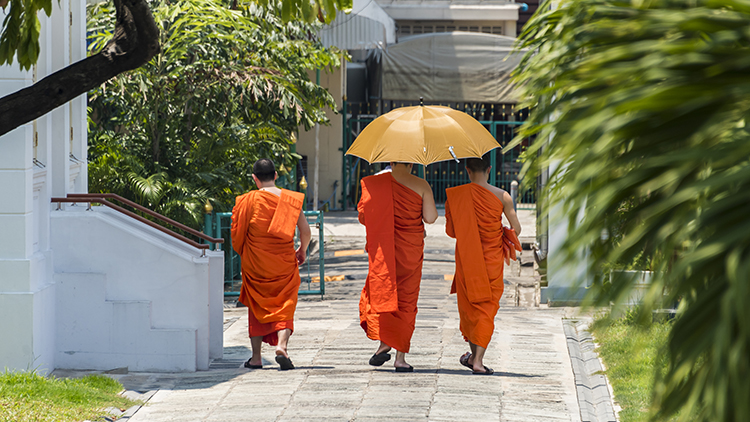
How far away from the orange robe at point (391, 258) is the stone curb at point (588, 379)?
1.37m

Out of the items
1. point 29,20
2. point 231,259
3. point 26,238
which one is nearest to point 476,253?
point 26,238

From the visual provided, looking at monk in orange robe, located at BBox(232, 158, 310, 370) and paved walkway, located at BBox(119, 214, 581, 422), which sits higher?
monk in orange robe, located at BBox(232, 158, 310, 370)

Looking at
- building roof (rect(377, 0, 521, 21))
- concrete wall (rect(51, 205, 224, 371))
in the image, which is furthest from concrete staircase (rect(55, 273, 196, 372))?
building roof (rect(377, 0, 521, 21))

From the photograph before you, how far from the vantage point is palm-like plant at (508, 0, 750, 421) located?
118 cm

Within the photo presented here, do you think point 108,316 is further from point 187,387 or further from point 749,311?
point 749,311

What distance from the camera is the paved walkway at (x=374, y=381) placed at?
5223mm

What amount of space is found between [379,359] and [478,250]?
1176 millimetres

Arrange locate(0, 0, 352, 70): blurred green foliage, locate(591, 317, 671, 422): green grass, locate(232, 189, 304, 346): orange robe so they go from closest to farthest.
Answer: locate(0, 0, 352, 70): blurred green foliage < locate(591, 317, 671, 422): green grass < locate(232, 189, 304, 346): orange robe

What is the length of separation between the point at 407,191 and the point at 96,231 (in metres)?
2.56

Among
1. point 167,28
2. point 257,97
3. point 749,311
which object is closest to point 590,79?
point 749,311

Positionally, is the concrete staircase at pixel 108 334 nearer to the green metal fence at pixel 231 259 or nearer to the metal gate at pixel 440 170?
the green metal fence at pixel 231 259

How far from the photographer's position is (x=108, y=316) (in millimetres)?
6641

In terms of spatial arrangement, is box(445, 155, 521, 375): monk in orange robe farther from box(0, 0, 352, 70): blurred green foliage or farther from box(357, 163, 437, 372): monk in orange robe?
box(0, 0, 352, 70): blurred green foliage

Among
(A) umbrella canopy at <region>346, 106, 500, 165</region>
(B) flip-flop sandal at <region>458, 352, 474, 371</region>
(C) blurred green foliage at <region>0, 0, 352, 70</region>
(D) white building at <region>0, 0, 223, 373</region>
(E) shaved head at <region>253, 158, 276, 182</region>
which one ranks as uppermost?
(C) blurred green foliage at <region>0, 0, 352, 70</region>
